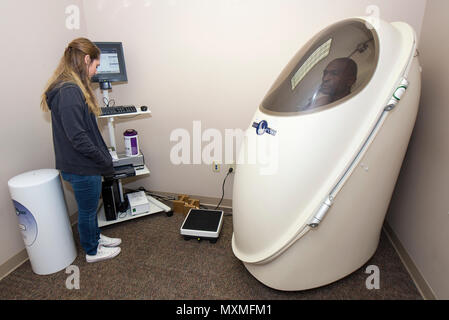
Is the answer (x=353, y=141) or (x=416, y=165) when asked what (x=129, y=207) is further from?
(x=416, y=165)

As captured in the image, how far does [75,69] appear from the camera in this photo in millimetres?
1551

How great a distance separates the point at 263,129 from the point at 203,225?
1.04m

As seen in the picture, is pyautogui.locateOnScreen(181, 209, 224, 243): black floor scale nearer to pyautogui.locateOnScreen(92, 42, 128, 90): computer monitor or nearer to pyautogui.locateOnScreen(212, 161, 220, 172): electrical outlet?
pyautogui.locateOnScreen(212, 161, 220, 172): electrical outlet

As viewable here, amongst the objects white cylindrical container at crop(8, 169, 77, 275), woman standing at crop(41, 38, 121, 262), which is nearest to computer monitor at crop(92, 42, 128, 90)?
woman standing at crop(41, 38, 121, 262)

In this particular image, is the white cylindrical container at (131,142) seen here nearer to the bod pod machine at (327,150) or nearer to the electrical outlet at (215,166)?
the electrical outlet at (215,166)

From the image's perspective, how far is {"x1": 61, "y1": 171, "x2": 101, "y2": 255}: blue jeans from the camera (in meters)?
1.67

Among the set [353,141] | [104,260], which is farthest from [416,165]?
[104,260]

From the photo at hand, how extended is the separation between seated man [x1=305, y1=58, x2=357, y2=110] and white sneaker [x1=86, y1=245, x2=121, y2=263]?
1629 mm

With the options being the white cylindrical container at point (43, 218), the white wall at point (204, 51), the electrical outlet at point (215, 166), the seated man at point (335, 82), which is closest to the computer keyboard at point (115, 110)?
the white wall at point (204, 51)

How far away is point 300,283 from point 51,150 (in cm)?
200

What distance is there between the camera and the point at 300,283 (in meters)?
1.51

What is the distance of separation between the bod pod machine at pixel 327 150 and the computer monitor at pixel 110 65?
4.47 feet

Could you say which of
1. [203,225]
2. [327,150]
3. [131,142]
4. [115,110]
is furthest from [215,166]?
[327,150]
